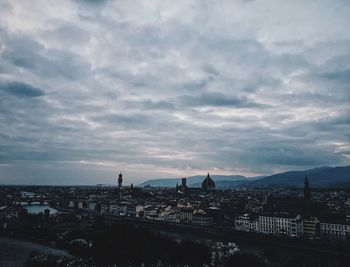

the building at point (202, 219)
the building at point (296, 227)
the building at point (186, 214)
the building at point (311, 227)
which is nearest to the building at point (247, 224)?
the building at point (296, 227)

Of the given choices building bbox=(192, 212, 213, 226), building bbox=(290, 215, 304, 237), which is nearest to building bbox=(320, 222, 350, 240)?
building bbox=(290, 215, 304, 237)

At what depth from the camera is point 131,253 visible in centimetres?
3075

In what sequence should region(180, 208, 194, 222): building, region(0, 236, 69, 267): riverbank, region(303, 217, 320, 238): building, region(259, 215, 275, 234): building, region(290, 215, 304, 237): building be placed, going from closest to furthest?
region(0, 236, 69, 267): riverbank, region(303, 217, 320, 238): building, region(290, 215, 304, 237): building, region(259, 215, 275, 234): building, region(180, 208, 194, 222): building

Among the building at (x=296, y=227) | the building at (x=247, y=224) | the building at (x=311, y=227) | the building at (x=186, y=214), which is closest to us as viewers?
the building at (x=311, y=227)

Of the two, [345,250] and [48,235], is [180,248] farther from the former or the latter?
[48,235]

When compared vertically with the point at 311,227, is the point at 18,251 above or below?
below

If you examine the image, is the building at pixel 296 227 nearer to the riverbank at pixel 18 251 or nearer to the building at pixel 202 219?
the building at pixel 202 219

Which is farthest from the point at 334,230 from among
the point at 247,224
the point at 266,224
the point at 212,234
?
the point at 212,234

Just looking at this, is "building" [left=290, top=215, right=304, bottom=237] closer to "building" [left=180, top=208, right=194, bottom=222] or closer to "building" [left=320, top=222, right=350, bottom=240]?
"building" [left=320, top=222, right=350, bottom=240]

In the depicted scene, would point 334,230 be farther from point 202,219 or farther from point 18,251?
point 18,251

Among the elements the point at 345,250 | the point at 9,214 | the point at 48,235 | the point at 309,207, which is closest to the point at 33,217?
the point at 9,214

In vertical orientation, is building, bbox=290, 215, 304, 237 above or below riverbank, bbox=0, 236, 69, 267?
above

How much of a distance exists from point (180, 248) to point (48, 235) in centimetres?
3109

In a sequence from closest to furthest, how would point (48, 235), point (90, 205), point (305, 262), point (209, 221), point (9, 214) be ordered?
point (305, 262) → point (48, 235) → point (209, 221) → point (9, 214) → point (90, 205)
